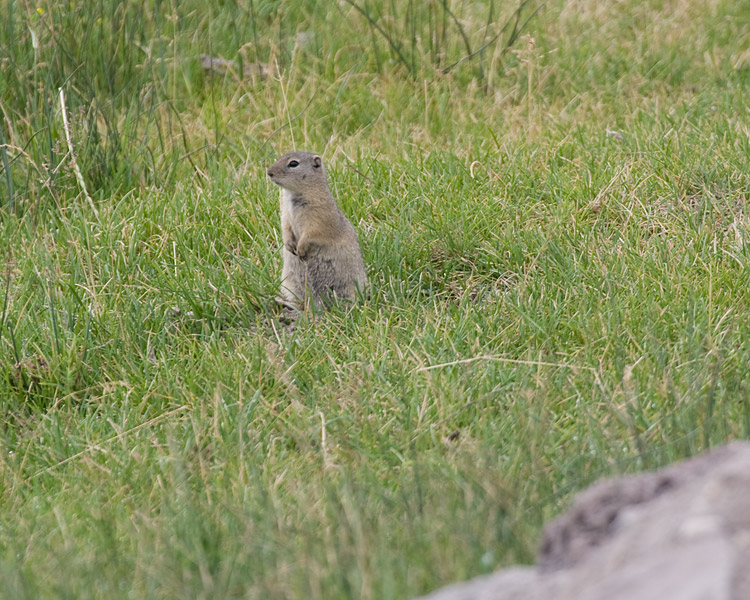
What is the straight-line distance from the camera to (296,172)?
4949 mm

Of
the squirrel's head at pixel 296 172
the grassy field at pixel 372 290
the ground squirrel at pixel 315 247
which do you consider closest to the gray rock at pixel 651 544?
the grassy field at pixel 372 290

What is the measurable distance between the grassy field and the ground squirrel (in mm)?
151

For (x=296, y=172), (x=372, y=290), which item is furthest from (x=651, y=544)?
(x=296, y=172)

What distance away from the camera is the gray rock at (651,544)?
1.64m

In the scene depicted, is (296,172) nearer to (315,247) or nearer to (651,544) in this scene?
(315,247)

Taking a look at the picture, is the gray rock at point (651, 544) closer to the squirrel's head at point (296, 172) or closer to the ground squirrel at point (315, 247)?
the ground squirrel at point (315, 247)

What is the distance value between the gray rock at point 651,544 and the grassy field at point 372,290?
344mm

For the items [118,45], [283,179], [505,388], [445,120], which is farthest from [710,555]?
[118,45]

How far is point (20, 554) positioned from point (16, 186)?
340cm

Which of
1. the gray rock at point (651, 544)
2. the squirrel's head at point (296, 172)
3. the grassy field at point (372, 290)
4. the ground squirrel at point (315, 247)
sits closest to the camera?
the gray rock at point (651, 544)

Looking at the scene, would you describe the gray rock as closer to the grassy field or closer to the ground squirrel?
the grassy field

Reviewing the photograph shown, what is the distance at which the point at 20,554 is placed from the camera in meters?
2.98

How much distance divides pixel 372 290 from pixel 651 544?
3079 mm

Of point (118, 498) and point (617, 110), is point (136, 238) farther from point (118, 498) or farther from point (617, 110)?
point (617, 110)
